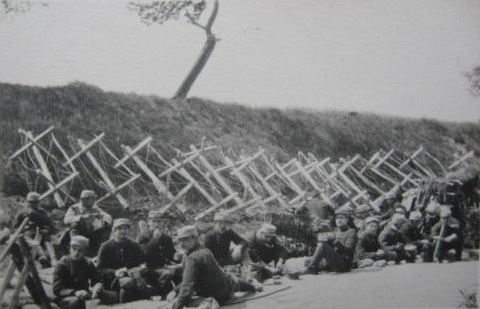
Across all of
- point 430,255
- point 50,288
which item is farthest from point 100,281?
point 430,255

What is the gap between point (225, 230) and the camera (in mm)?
5570

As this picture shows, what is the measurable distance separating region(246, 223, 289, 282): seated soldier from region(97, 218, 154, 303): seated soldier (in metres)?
1.16

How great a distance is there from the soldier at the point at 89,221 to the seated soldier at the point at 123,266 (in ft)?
0.51

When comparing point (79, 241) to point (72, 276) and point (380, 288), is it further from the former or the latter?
point (380, 288)

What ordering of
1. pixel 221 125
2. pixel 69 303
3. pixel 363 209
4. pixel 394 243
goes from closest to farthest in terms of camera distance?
pixel 69 303 < pixel 394 243 < pixel 363 209 < pixel 221 125

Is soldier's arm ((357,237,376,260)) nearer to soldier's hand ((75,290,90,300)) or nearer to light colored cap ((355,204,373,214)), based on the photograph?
light colored cap ((355,204,373,214))

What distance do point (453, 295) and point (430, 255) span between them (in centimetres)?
93

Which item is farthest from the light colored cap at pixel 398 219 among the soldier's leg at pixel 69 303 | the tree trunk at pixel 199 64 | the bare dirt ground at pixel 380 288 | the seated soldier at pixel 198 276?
the soldier's leg at pixel 69 303

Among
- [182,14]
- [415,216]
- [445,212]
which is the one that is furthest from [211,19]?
[445,212]

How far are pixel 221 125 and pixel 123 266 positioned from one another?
10.1ft

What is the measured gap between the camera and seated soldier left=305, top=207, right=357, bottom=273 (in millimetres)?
5973

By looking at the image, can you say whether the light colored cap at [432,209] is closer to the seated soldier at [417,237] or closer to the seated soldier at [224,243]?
the seated soldier at [417,237]

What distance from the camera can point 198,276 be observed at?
4.57 m

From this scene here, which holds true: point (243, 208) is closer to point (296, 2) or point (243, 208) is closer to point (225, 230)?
point (225, 230)
